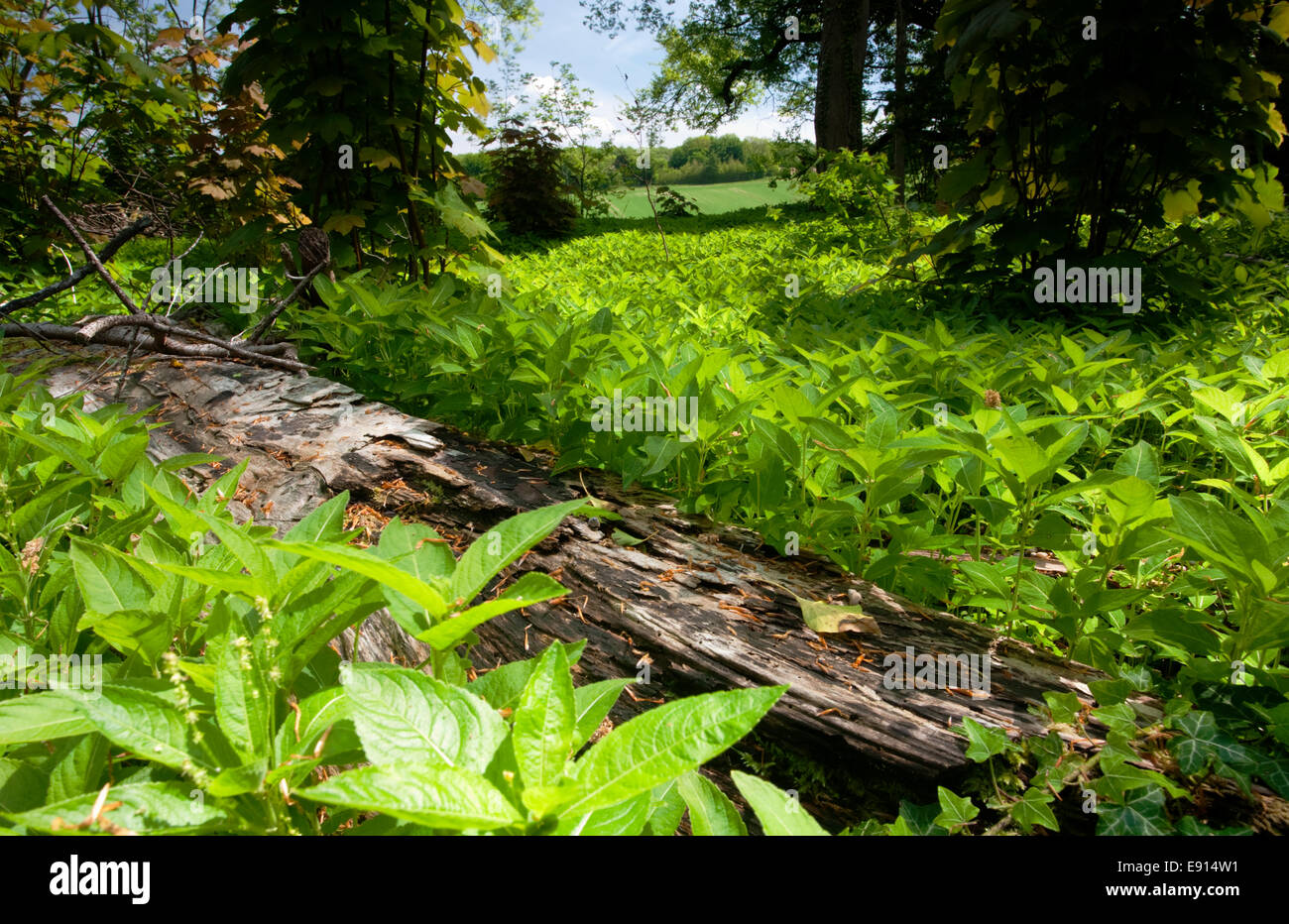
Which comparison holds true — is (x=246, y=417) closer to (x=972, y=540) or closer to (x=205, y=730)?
(x=205, y=730)

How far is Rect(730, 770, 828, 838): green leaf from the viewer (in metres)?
0.66

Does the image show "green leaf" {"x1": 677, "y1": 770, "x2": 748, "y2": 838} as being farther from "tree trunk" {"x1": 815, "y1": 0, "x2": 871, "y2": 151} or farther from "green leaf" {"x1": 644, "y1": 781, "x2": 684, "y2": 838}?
"tree trunk" {"x1": 815, "y1": 0, "x2": 871, "y2": 151}

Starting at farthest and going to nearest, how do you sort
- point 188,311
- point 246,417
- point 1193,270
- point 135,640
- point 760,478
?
point 1193,270, point 188,311, point 246,417, point 760,478, point 135,640

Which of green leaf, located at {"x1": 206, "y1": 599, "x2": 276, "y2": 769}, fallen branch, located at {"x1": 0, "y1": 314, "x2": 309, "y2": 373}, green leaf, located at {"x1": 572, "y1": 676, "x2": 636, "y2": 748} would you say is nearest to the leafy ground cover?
fallen branch, located at {"x1": 0, "y1": 314, "x2": 309, "y2": 373}

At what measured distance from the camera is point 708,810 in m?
0.78

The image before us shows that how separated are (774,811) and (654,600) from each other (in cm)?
81

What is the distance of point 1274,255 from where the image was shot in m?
5.30

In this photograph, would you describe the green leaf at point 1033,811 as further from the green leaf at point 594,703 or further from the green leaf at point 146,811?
the green leaf at point 146,811

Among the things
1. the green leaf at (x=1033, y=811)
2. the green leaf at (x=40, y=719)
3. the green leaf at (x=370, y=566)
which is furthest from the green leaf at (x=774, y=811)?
the green leaf at (x=40, y=719)

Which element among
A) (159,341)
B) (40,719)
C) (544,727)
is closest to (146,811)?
(40,719)

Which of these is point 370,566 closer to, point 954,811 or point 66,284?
point 954,811
